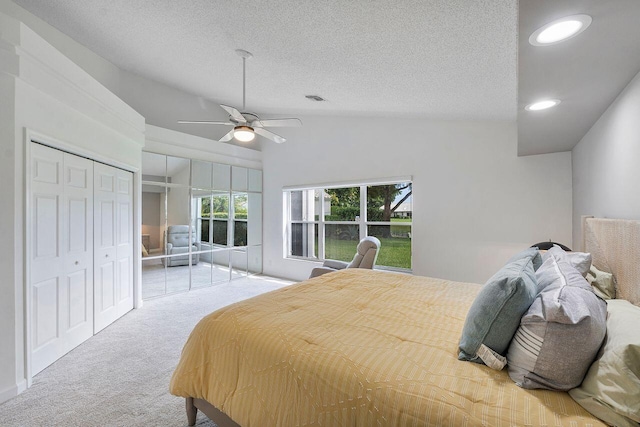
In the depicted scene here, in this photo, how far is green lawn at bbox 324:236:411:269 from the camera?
4.86 m

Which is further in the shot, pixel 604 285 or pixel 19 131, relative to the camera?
pixel 19 131

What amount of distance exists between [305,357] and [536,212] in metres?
3.70

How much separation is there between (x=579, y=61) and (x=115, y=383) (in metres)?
3.79

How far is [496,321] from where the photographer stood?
1251 millimetres

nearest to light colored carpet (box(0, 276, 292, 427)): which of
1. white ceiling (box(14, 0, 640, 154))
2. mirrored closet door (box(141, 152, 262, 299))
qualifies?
Result: mirrored closet door (box(141, 152, 262, 299))

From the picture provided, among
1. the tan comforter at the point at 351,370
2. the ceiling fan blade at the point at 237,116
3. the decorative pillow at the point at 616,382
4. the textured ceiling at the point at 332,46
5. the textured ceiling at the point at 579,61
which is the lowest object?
the tan comforter at the point at 351,370

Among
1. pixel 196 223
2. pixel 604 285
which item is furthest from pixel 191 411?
pixel 196 223

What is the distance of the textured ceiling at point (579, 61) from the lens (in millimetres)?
1110

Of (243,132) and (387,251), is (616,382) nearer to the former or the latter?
(243,132)

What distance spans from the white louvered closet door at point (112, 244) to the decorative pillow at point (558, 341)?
161 inches

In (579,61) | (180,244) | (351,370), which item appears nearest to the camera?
(351,370)

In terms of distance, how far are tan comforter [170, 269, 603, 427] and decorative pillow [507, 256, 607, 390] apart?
0.06 metres

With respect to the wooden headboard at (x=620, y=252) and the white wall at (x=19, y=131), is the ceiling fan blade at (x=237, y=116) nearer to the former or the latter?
the white wall at (x=19, y=131)

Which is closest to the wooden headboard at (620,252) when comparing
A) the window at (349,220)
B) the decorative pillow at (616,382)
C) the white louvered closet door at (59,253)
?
the decorative pillow at (616,382)
